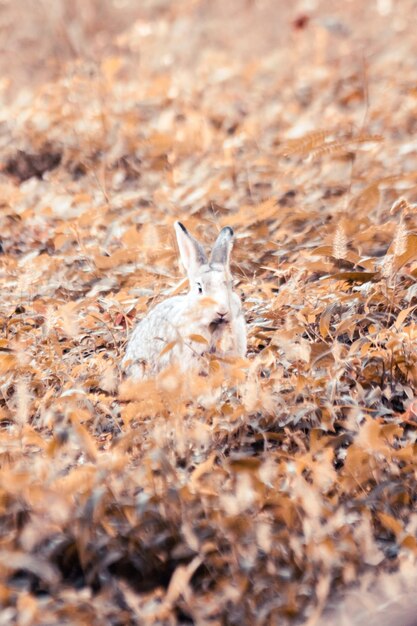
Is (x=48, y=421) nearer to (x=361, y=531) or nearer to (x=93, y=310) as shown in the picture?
(x=361, y=531)

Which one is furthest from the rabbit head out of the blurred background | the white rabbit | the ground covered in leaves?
the blurred background

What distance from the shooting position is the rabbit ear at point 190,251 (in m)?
4.31

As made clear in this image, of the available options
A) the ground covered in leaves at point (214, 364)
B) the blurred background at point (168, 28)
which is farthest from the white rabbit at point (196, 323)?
the blurred background at point (168, 28)

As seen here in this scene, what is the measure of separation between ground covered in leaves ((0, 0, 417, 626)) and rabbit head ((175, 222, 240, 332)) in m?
0.25

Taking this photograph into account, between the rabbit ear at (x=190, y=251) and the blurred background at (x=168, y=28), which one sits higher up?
the blurred background at (x=168, y=28)

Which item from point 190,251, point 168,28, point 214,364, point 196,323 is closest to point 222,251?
point 190,251

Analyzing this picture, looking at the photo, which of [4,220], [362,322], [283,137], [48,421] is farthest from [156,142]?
[48,421]

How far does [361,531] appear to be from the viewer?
8.71 feet

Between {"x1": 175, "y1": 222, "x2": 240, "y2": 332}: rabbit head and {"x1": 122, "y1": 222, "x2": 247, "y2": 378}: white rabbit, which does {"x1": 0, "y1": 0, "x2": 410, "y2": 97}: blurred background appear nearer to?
{"x1": 175, "y1": 222, "x2": 240, "y2": 332}: rabbit head

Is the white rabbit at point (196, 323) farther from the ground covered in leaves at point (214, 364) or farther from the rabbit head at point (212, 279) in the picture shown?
the ground covered in leaves at point (214, 364)

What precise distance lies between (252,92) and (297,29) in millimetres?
1763

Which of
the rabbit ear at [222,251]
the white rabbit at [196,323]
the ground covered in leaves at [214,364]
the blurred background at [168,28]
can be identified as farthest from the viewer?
the blurred background at [168,28]

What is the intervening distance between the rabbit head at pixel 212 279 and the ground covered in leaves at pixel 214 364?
248mm

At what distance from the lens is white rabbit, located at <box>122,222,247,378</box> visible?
386 cm
